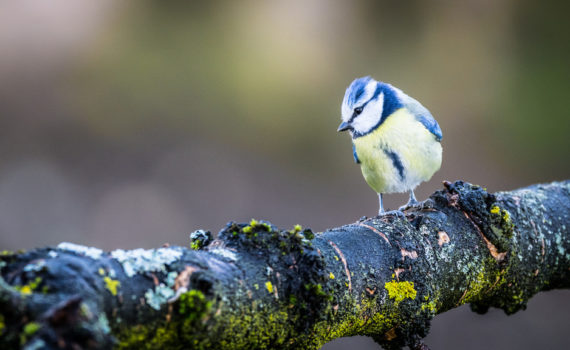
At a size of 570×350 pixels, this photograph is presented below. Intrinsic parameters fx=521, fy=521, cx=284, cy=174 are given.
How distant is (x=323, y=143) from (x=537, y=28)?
1.68 meters

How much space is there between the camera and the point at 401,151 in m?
1.75

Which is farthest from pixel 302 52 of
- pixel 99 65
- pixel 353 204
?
pixel 99 65

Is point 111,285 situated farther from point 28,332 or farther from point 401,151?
point 401,151

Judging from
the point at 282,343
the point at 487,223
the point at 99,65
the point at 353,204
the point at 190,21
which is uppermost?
the point at 190,21

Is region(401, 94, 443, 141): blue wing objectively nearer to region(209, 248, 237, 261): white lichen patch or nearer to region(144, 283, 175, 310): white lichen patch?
Answer: region(209, 248, 237, 261): white lichen patch

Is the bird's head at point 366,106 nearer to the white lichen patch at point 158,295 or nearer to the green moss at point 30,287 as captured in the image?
the white lichen patch at point 158,295

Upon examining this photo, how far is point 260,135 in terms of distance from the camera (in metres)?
3.59

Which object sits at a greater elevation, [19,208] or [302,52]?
[302,52]

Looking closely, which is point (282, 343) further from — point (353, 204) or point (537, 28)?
point (537, 28)

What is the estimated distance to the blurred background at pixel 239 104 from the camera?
10.8 ft

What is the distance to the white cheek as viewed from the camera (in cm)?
182

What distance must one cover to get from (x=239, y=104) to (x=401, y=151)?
198 centimetres

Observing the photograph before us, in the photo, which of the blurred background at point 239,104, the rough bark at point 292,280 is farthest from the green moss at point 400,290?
the blurred background at point 239,104

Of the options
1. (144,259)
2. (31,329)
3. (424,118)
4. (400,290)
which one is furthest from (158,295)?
(424,118)
